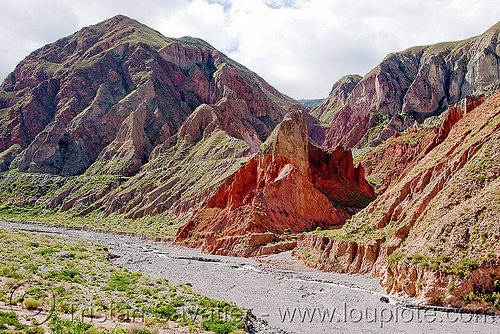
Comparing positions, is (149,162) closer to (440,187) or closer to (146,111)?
(146,111)

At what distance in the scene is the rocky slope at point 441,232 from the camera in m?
24.8

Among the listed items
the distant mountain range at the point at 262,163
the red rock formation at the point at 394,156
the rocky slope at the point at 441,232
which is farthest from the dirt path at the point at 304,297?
the red rock formation at the point at 394,156

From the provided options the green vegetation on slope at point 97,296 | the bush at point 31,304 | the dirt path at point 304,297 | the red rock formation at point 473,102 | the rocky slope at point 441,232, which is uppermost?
the red rock formation at point 473,102

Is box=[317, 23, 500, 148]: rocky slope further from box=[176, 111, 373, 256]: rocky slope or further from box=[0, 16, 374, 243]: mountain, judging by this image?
box=[176, 111, 373, 256]: rocky slope

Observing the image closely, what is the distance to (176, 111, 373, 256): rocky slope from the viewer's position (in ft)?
185

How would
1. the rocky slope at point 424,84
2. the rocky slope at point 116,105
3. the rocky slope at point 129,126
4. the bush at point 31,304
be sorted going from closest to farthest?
the bush at point 31,304 < the rocky slope at point 129,126 < the rocky slope at point 116,105 < the rocky slope at point 424,84

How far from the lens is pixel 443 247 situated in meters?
26.9

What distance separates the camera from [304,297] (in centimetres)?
3084

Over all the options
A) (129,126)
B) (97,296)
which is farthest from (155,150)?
(97,296)

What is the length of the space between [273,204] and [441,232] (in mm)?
35235

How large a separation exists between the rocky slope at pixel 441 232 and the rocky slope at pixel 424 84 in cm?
12062

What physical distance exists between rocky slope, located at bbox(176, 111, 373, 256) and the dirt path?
20.3ft

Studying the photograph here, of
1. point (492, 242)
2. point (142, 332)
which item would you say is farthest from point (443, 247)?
point (142, 332)

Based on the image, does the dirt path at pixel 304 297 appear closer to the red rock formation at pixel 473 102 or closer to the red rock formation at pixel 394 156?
the red rock formation at pixel 473 102
